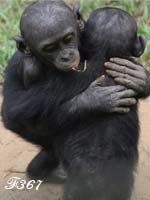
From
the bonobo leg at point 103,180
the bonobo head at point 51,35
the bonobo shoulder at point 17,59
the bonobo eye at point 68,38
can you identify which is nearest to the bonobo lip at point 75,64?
the bonobo head at point 51,35

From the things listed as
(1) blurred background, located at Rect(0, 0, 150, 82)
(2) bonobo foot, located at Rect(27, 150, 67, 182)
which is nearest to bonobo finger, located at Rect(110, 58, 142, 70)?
(2) bonobo foot, located at Rect(27, 150, 67, 182)

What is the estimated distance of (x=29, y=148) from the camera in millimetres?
5750

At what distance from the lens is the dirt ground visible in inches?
199

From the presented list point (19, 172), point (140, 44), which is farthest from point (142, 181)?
point (140, 44)

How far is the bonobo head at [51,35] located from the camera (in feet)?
14.1

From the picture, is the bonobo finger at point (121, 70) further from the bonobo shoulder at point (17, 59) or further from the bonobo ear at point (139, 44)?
the bonobo shoulder at point (17, 59)

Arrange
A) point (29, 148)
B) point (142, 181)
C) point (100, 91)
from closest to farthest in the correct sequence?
1. point (100, 91)
2. point (142, 181)
3. point (29, 148)

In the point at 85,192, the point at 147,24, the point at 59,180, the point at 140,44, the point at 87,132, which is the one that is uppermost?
the point at 140,44

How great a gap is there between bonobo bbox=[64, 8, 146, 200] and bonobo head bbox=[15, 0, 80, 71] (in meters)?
0.10

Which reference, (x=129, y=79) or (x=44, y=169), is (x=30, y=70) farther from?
(x=44, y=169)

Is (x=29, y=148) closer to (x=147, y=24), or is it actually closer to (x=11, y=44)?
(x=11, y=44)

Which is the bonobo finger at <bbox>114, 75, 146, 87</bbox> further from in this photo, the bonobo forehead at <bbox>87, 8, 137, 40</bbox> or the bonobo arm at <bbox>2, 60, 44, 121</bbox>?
the bonobo arm at <bbox>2, 60, 44, 121</bbox>

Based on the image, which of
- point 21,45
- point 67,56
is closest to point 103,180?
point 67,56

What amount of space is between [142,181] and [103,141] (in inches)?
40.1
